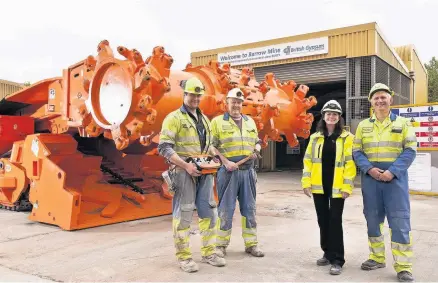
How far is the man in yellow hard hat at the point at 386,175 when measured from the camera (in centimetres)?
382

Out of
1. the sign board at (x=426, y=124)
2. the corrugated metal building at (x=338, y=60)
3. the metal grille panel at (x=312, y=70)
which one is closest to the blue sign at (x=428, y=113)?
the sign board at (x=426, y=124)

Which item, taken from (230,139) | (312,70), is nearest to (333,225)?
(230,139)

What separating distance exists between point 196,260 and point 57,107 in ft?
11.2

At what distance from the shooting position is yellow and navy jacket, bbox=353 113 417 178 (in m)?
3.84

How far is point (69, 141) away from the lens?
6367 millimetres

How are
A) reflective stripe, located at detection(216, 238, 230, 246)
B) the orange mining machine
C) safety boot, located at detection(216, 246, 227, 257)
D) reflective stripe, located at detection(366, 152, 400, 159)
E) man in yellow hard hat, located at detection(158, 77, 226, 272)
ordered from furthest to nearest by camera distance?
the orange mining machine < reflective stripe, located at detection(216, 238, 230, 246) < safety boot, located at detection(216, 246, 227, 257) < man in yellow hard hat, located at detection(158, 77, 226, 272) < reflective stripe, located at detection(366, 152, 400, 159)

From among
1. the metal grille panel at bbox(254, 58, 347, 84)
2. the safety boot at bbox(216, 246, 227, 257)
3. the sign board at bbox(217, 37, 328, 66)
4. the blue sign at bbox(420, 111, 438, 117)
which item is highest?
the sign board at bbox(217, 37, 328, 66)

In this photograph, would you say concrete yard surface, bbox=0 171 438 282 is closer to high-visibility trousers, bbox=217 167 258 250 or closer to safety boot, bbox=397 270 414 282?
safety boot, bbox=397 270 414 282

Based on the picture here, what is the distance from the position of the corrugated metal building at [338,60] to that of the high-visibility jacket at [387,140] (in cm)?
892

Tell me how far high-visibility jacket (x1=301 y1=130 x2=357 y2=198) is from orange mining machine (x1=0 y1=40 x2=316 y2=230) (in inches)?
68.1

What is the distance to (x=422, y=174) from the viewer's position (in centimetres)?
1048

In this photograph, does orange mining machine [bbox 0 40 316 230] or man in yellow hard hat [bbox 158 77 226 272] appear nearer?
man in yellow hard hat [bbox 158 77 226 272]

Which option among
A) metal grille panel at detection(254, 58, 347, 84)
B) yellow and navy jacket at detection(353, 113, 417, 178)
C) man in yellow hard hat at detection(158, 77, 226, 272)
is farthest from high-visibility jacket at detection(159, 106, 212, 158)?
metal grille panel at detection(254, 58, 347, 84)

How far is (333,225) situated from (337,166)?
558mm
